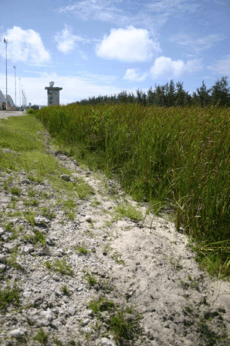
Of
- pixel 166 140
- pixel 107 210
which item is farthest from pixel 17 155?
pixel 166 140

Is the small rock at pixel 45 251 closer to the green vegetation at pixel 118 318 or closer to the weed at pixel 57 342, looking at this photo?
the green vegetation at pixel 118 318

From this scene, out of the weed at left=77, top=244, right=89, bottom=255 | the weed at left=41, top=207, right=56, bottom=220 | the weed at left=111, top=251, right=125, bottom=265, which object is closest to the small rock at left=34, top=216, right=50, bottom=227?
the weed at left=41, top=207, right=56, bottom=220

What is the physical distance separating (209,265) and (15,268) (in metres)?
1.86

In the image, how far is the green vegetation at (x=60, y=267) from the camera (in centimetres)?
216

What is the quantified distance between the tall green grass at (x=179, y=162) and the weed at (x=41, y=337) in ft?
5.65

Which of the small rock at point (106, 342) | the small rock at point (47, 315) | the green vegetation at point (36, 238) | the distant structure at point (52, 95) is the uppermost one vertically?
the distant structure at point (52, 95)

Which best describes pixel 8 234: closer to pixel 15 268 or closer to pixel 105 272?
pixel 15 268

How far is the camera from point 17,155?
18.0 feet

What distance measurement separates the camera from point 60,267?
2.19 m

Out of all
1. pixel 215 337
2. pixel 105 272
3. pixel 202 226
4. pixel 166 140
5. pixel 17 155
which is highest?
pixel 166 140

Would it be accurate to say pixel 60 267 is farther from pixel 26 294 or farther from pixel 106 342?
pixel 106 342

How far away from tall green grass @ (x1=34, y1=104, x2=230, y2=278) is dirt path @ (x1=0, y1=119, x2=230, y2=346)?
0.40 meters

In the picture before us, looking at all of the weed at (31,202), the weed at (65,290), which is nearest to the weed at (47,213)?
the weed at (31,202)

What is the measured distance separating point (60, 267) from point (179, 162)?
241 cm
